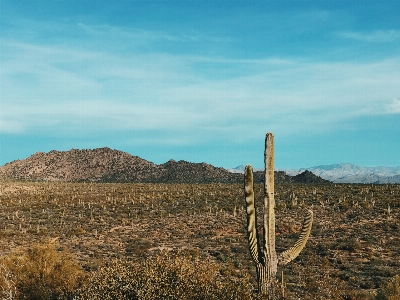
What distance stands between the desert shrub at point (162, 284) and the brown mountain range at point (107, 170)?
82.3 metres

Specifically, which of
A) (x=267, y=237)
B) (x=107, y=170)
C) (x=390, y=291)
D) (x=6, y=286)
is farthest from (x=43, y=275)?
(x=107, y=170)

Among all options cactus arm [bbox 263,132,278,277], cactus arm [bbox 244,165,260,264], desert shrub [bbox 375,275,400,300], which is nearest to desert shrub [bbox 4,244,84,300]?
cactus arm [bbox 244,165,260,264]

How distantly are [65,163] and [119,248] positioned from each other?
101930mm

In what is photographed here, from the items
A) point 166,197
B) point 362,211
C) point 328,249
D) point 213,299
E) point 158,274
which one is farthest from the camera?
point 166,197

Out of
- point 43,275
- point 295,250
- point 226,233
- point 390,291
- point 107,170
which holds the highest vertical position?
point 107,170

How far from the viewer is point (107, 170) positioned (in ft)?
381

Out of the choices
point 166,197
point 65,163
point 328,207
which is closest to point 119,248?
point 328,207

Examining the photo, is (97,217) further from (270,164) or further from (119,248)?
(270,164)

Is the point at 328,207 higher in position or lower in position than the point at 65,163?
lower

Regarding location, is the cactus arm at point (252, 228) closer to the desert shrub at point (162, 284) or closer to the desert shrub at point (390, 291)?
the desert shrub at point (162, 284)

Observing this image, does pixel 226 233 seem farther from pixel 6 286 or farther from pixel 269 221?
pixel 269 221

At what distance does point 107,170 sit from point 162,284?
10845 cm

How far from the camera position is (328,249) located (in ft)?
80.7

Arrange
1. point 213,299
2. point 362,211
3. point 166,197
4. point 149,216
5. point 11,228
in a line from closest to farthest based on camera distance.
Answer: point 213,299, point 11,228, point 362,211, point 149,216, point 166,197
